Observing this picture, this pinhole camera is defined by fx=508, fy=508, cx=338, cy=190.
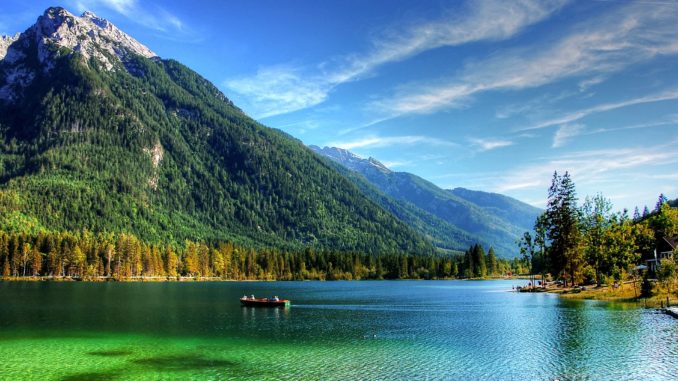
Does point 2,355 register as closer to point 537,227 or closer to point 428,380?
point 428,380

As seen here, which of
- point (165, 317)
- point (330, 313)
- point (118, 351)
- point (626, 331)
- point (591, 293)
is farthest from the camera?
point (591, 293)

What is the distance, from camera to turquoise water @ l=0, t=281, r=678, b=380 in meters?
49.1

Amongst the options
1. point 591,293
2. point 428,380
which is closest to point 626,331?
point 428,380

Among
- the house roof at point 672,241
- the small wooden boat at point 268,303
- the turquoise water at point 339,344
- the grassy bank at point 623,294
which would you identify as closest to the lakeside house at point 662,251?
the house roof at point 672,241

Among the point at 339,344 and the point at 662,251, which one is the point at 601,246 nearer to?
the point at 662,251

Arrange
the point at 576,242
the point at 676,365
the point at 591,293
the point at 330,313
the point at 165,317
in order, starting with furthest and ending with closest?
the point at 576,242
the point at 591,293
the point at 330,313
the point at 165,317
the point at 676,365

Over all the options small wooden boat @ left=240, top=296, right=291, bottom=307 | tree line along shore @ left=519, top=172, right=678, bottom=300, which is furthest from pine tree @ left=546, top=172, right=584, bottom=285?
small wooden boat @ left=240, top=296, right=291, bottom=307

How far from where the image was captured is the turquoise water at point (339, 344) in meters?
49.1

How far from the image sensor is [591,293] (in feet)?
430

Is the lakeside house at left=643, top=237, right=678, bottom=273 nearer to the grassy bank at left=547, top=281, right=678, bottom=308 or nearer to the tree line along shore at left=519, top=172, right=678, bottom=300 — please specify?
the tree line along shore at left=519, top=172, right=678, bottom=300

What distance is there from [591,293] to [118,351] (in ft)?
380

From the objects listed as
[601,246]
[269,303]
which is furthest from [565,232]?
[269,303]

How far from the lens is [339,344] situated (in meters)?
65.8

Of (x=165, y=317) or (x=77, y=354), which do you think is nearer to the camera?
(x=77, y=354)
